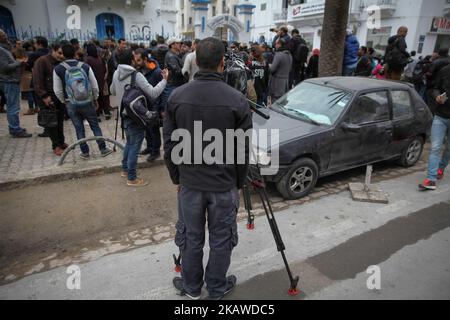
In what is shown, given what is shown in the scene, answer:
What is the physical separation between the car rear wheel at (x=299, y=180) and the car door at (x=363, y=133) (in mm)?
419

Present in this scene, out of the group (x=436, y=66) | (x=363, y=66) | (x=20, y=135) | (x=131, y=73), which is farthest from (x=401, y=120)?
(x=20, y=135)

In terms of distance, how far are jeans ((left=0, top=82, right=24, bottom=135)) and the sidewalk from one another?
303 millimetres

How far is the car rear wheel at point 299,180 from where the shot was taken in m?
4.38

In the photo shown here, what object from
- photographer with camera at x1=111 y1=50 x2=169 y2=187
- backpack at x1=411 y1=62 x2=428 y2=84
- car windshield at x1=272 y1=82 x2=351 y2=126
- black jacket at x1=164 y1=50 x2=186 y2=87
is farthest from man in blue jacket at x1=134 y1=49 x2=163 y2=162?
backpack at x1=411 y1=62 x2=428 y2=84

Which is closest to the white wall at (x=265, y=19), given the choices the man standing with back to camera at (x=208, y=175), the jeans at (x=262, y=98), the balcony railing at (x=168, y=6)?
the balcony railing at (x=168, y=6)

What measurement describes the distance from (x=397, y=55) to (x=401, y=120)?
12.9 ft

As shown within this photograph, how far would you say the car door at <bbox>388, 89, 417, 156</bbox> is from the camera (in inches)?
207

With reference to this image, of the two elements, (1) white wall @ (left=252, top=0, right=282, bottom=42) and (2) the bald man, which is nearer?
(2) the bald man

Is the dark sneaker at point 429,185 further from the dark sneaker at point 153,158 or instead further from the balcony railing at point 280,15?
the balcony railing at point 280,15

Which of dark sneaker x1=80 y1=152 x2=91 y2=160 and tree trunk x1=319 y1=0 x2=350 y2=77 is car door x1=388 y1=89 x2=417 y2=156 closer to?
tree trunk x1=319 y1=0 x2=350 y2=77

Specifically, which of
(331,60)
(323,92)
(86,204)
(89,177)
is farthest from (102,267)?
(331,60)

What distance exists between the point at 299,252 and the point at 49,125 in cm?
472

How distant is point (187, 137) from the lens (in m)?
2.32

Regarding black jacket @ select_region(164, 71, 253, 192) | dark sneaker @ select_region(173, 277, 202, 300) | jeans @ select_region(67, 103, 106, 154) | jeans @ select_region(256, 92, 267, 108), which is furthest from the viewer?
jeans @ select_region(256, 92, 267, 108)
